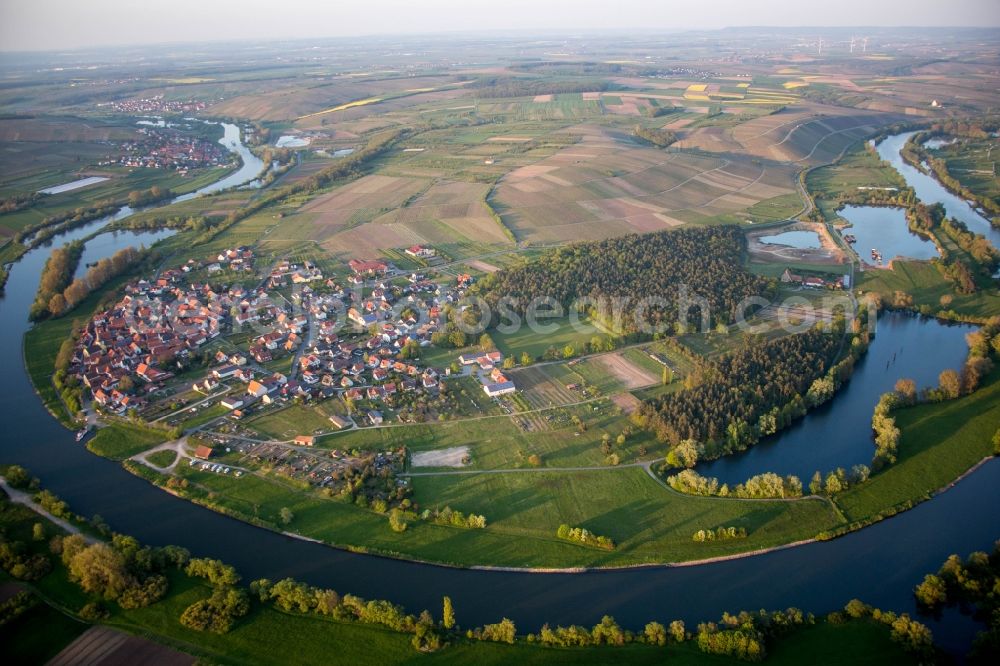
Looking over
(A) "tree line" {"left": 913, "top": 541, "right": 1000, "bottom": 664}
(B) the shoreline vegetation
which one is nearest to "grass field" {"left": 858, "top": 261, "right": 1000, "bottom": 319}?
(A) "tree line" {"left": 913, "top": 541, "right": 1000, "bottom": 664}

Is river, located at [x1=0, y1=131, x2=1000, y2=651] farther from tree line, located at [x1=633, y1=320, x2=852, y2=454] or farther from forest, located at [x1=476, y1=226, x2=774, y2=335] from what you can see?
forest, located at [x1=476, y1=226, x2=774, y2=335]

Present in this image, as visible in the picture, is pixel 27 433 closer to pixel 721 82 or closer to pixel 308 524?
pixel 308 524

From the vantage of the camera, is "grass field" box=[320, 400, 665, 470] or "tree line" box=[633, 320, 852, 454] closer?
"grass field" box=[320, 400, 665, 470]

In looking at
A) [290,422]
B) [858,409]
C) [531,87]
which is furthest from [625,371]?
[531,87]

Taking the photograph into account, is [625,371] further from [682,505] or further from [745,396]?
[682,505]

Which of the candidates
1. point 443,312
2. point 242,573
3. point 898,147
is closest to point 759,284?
point 443,312

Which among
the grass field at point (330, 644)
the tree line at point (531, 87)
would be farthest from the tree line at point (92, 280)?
the tree line at point (531, 87)
